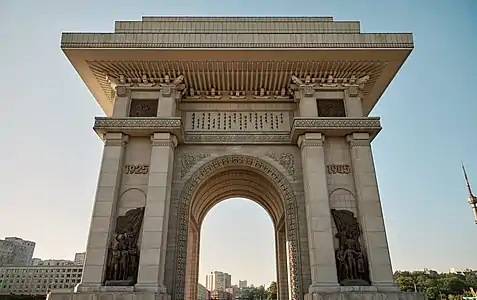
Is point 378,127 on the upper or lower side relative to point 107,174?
upper

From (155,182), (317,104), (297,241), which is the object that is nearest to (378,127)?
(317,104)

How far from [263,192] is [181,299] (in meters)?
6.01

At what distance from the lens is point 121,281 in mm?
9953

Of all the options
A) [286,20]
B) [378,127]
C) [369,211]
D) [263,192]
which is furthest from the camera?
[263,192]

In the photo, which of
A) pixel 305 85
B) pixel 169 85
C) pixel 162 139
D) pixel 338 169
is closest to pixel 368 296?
pixel 338 169

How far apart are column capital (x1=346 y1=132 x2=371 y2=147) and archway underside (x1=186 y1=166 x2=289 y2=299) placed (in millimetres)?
3650

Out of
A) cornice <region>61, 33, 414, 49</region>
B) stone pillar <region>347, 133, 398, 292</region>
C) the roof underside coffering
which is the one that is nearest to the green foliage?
stone pillar <region>347, 133, 398, 292</region>

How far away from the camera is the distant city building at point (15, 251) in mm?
78250

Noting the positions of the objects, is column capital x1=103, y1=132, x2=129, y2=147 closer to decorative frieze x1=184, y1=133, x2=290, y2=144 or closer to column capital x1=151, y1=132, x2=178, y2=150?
column capital x1=151, y1=132, x2=178, y2=150

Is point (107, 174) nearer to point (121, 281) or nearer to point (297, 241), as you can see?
point (121, 281)

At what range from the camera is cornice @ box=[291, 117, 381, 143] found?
1171 centimetres

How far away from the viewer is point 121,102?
12.6 metres

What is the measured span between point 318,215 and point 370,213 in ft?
5.78

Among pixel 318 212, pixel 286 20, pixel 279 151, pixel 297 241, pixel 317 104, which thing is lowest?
pixel 297 241
